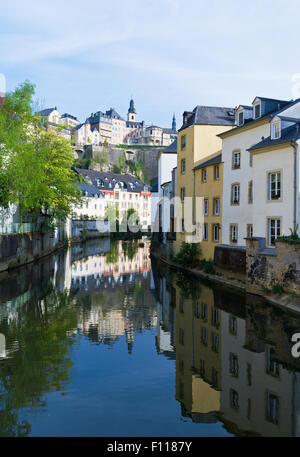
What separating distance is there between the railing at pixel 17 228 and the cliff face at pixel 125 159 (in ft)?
280

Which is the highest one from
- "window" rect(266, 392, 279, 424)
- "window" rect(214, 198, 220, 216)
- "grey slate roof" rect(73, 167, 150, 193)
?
"grey slate roof" rect(73, 167, 150, 193)

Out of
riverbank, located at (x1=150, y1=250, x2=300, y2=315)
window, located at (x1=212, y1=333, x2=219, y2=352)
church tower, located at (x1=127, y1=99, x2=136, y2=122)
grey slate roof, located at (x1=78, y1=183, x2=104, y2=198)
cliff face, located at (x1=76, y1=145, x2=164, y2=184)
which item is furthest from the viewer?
church tower, located at (x1=127, y1=99, x2=136, y2=122)

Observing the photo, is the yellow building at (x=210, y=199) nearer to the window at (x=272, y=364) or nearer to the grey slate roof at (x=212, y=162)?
the grey slate roof at (x=212, y=162)

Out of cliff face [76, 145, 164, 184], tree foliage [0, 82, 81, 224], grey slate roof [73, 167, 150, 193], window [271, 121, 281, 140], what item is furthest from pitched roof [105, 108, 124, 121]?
window [271, 121, 281, 140]

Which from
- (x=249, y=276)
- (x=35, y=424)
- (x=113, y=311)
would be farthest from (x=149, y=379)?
(x=249, y=276)

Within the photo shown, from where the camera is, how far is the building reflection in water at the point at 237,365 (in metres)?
8.64

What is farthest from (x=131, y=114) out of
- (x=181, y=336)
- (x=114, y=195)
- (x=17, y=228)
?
(x=181, y=336)

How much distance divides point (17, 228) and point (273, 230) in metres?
21.3

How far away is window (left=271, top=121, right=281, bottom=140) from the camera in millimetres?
22312

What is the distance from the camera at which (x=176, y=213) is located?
123 feet

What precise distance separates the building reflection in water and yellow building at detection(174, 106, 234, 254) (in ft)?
50.9

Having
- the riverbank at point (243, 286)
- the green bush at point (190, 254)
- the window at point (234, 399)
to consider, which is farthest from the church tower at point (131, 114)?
the window at point (234, 399)

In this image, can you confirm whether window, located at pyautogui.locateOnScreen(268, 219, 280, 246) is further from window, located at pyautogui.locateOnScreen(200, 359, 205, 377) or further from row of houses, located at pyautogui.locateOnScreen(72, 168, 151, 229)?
row of houses, located at pyautogui.locateOnScreen(72, 168, 151, 229)

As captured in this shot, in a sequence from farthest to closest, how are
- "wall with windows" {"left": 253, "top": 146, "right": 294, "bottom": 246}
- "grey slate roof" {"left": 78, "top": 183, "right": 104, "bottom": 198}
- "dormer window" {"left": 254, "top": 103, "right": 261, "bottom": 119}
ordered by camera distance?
"grey slate roof" {"left": 78, "top": 183, "right": 104, "bottom": 198} → "dormer window" {"left": 254, "top": 103, "right": 261, "bottom": 119} → "wall with windows" {"left": 253, "top": 146, "right": 294, "bottom": 246}
